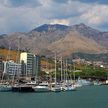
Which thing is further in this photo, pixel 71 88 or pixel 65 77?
pixel 65 77

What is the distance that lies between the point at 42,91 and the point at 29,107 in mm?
55103

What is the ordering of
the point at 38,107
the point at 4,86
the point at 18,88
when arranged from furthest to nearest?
1. the point at 4,86
2. the point at 18,88
3. the point at 38,107

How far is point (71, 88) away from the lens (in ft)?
496

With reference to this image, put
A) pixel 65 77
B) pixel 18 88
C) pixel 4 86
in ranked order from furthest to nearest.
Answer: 1. pixel 65 77
2. pixel 4 86
3. pixel 18 88

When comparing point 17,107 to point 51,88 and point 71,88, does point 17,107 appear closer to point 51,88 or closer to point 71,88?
point 51,88

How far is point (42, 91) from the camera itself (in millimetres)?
136375

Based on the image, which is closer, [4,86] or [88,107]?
[88,107]

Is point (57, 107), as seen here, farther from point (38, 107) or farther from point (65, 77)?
point (65, 77)

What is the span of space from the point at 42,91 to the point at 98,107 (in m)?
55.6

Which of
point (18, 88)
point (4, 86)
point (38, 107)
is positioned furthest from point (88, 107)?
point (4, 86)

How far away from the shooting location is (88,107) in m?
82.2

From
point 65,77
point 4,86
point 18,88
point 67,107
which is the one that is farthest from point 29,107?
point 65,77

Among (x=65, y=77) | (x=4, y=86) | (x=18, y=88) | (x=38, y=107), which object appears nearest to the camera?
(x=38, y=107)

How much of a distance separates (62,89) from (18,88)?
53.1 ft
